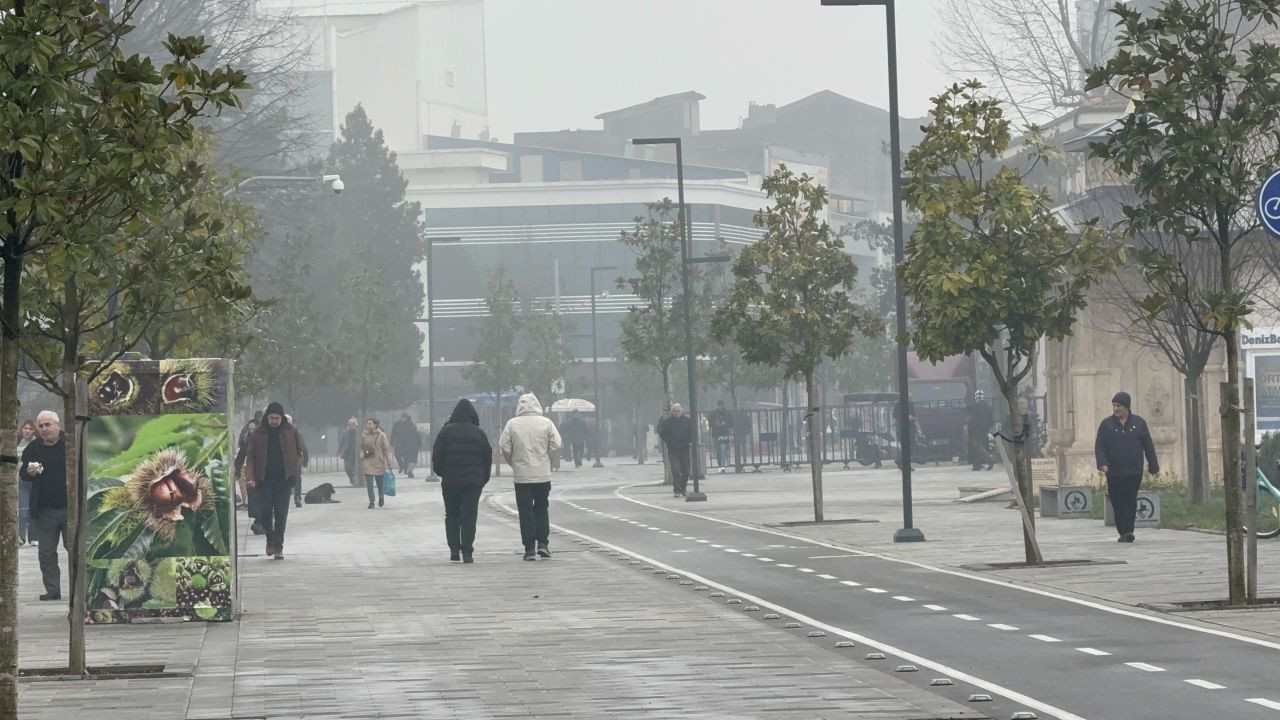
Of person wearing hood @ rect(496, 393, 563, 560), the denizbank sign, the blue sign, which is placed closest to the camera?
the blue sign

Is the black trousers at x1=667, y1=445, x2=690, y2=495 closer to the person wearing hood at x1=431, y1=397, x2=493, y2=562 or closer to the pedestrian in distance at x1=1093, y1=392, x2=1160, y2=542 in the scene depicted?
the pedestrian in distance at x1=1093, y1=392, x2=1160, y2=542

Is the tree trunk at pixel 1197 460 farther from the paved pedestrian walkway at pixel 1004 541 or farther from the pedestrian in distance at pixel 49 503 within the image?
the pedestrian in distance at pixel 49 503

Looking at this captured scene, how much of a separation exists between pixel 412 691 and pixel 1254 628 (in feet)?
19.1

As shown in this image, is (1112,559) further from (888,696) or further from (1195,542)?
(888,696)

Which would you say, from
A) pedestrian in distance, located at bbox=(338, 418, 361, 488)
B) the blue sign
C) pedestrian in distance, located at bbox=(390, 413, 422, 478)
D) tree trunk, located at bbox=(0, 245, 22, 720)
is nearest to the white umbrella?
pedestrian in distance, located at bbox=(390, 413, 422, 478)

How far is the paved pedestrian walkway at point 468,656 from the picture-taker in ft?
36.0

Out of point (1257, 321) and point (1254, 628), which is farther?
point (1257, 321)

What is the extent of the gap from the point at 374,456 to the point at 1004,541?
18.1m

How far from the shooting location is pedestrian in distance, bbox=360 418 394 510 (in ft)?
132

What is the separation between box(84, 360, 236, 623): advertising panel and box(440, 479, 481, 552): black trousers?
22.4 feet

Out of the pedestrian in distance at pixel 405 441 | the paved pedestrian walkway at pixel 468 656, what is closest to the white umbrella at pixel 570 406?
the pedestrian in distance at pixel 405 441

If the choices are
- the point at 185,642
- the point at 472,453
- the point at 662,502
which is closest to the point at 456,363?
the point at 662,502

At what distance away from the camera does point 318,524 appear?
34.0 metres

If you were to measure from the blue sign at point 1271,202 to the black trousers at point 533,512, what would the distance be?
31.8 ft
